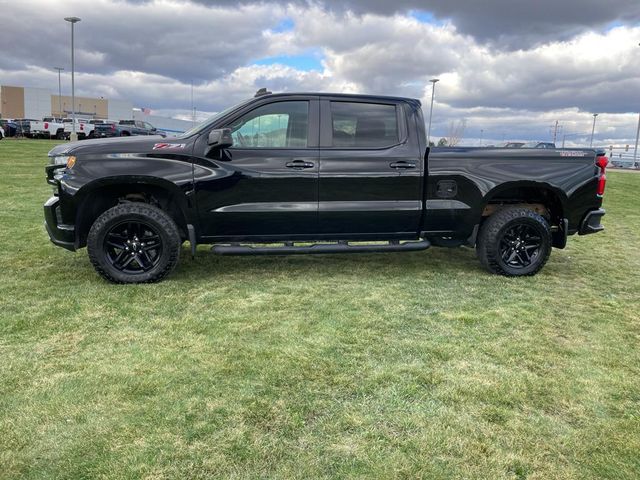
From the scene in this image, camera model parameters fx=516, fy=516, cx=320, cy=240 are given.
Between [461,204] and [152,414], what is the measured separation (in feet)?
12.5

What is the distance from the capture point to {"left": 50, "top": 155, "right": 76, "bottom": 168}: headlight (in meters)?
4.79

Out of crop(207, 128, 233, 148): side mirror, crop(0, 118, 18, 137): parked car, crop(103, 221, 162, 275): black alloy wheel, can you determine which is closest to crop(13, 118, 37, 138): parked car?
crop(0, 118, 18, 137): parked car

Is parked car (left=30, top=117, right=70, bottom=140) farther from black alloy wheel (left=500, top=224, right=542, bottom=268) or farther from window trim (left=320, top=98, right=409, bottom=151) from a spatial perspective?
black alloy wheel (left=500, top=224, right=542, bottom=268)

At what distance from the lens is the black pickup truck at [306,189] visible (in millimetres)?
4887

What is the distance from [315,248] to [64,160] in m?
2.51

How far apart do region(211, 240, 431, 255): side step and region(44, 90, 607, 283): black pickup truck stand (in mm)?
15

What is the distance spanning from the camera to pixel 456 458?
2400 mm

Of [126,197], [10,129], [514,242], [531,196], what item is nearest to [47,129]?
[10,129]

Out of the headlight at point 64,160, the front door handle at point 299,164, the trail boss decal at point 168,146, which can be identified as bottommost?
the headlight at point 64,160

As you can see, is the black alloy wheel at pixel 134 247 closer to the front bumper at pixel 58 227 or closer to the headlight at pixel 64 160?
the front bumper at pixel 58 227

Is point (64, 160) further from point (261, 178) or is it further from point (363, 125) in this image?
point (363, 125)

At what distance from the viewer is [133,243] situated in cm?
501

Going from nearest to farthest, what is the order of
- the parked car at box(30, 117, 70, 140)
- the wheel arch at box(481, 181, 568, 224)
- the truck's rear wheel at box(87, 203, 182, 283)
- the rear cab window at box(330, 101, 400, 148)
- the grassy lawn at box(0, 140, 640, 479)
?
the grassy lawn at box(0, 140, 640, 479) → the truck's rear wheel at box(87, 203, 182, 283) → the rear cab window at box(330, 101, 400, 148) → the wheel arch at box(481, 181, 568, 224) → the parked car at box(30, 117, 70, 140)

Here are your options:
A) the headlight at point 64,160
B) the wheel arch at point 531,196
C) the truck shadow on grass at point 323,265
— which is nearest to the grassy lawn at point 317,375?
the truck shadow on grass at point 323,265
